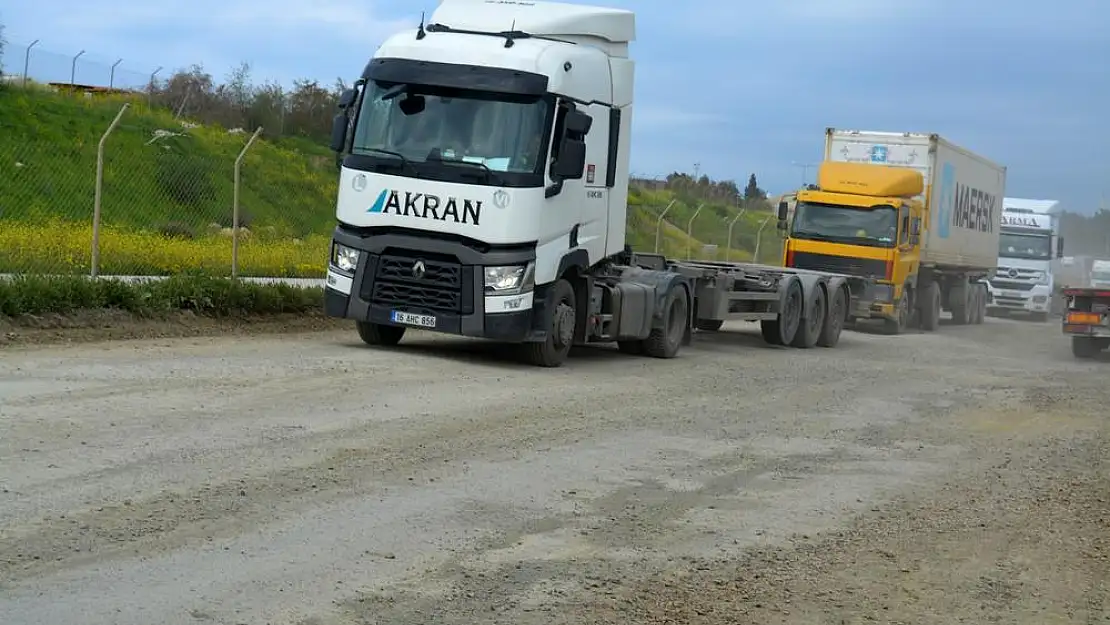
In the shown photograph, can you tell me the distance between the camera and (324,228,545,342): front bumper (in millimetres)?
14820

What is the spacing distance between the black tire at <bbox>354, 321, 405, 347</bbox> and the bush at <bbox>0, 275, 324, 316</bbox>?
2.17 meters

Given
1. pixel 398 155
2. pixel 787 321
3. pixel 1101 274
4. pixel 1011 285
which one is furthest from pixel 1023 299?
pixel 398 155

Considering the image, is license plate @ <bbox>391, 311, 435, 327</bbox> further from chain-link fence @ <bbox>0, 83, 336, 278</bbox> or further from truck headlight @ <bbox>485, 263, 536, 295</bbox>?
chain-link fence @ <bbox>0, 83, 336, 278</bbox>

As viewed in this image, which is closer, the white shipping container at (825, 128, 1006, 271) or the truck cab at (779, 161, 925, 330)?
the truck cab at (779, 161, 925, 330)

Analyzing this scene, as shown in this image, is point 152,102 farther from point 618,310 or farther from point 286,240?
point 618,310

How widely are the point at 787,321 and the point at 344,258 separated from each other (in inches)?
369

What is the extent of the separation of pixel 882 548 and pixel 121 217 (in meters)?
24.0

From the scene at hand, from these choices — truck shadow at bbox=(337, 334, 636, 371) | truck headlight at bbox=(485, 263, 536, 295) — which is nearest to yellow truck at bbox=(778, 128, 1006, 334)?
truck shadow at bbox=(337, 334, 636, 371)

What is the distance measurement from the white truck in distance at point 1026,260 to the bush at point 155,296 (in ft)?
Result: 85.3

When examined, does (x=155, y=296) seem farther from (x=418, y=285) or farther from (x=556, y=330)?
(x=556, y=330)

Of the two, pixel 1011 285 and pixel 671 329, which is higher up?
pixel 1011 285

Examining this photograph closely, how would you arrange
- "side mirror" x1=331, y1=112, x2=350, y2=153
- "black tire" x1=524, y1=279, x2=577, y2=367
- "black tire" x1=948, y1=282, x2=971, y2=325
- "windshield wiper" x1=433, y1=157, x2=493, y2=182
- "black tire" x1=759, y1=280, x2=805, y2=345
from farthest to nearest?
"black tire" x1=948, y1=282, x2=971, y2=325 < "black tire" x1=759, y1=280, x2=805, y2=345 < "black tire" x1=524, y1=279, x2=577, y2=367 < "side mirror" x1=331, y1=112, x2=350, y2=153 < "windshield wiper" x1=433, y1=157, x2=493, y2=182

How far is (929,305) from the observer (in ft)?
100

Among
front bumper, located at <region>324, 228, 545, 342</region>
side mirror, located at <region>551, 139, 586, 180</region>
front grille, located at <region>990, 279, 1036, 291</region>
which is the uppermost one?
side mirror, located at <region>551, 139, 586, 180</region>
